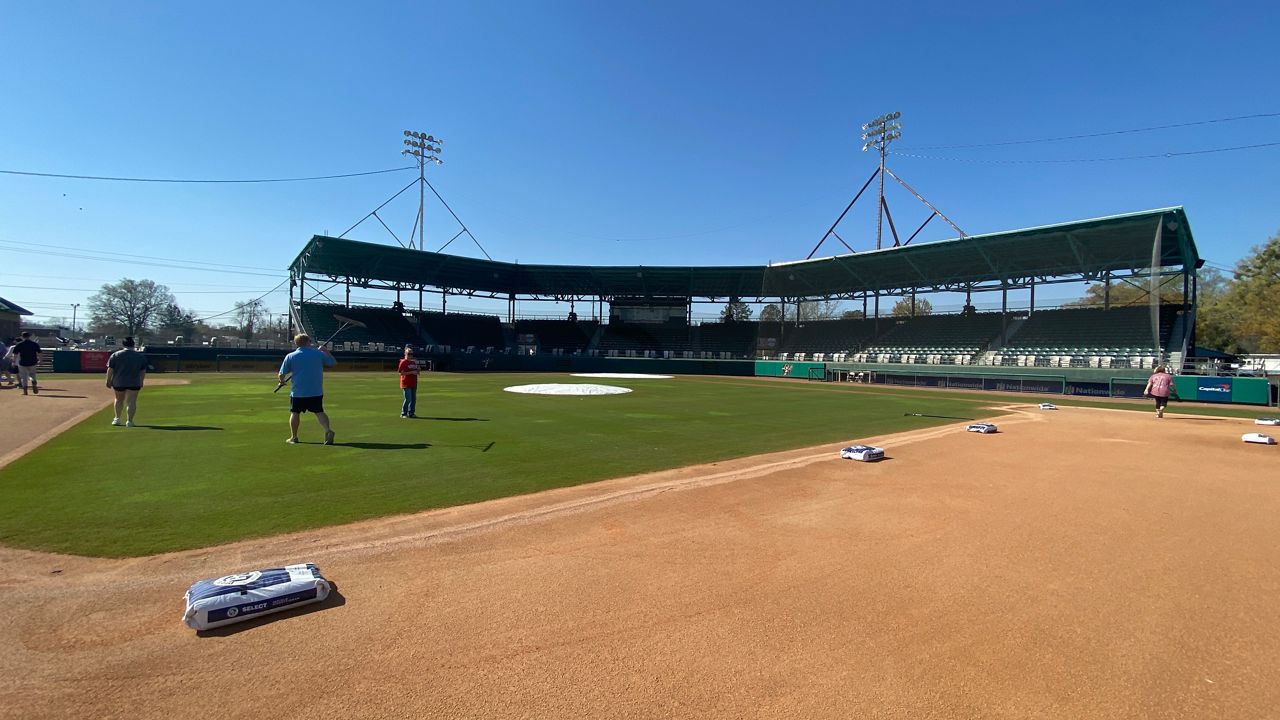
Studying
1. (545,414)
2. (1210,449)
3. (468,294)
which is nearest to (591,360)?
(468,294)

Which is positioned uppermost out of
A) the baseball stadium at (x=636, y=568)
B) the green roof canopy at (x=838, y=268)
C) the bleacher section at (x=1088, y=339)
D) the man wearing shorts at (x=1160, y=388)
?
the green roof canopy at (x=838, y=268)

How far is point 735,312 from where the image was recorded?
2670 inches

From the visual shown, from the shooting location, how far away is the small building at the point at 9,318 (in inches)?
1631

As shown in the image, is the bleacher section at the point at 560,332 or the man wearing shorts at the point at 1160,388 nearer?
the man wearing shorts at the point at 1160,388

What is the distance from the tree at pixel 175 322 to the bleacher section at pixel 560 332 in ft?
178

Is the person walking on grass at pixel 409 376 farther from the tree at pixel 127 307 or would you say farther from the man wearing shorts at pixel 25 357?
the tree at pixel 127 307

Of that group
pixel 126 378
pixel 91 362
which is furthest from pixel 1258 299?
pixel 91 362

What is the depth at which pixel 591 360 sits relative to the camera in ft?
183

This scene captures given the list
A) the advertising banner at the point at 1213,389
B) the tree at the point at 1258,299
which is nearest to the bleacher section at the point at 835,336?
the advertising banner at the point at 1213,389

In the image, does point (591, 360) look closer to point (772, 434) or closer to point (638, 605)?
point (772, 434)

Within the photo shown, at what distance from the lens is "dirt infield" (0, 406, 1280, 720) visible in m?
2.54

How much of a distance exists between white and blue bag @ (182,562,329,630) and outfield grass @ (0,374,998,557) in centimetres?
139

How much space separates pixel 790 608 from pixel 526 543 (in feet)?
7.21

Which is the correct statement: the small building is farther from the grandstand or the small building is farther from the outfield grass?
the outfield grass
